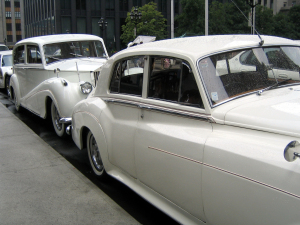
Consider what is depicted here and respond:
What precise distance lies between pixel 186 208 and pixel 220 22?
32347mm

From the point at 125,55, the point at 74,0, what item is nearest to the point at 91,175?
the point at 125,55

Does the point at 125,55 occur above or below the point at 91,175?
above

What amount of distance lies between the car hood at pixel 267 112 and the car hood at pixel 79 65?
520 centimetres

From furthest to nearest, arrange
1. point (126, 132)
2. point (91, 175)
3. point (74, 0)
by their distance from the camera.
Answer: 1. point (74, 0)
2. point (91, 175)
3. point (126, 132)

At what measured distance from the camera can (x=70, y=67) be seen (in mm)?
7793

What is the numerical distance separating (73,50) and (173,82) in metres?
5.66

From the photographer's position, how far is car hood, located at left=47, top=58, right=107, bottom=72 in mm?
7613

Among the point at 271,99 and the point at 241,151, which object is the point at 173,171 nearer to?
the point at 241,151

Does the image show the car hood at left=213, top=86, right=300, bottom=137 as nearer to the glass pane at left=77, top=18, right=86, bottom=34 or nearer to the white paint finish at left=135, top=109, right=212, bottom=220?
the white paint finish at left=135, top=109, right=212, bottom=220

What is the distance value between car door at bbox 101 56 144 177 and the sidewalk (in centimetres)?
54

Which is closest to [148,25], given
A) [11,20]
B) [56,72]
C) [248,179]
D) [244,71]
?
[56,72]

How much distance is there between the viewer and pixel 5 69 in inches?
545

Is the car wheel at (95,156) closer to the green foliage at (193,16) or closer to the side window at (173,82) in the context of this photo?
the side window at (173,82)

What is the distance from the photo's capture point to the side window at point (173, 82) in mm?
3030
